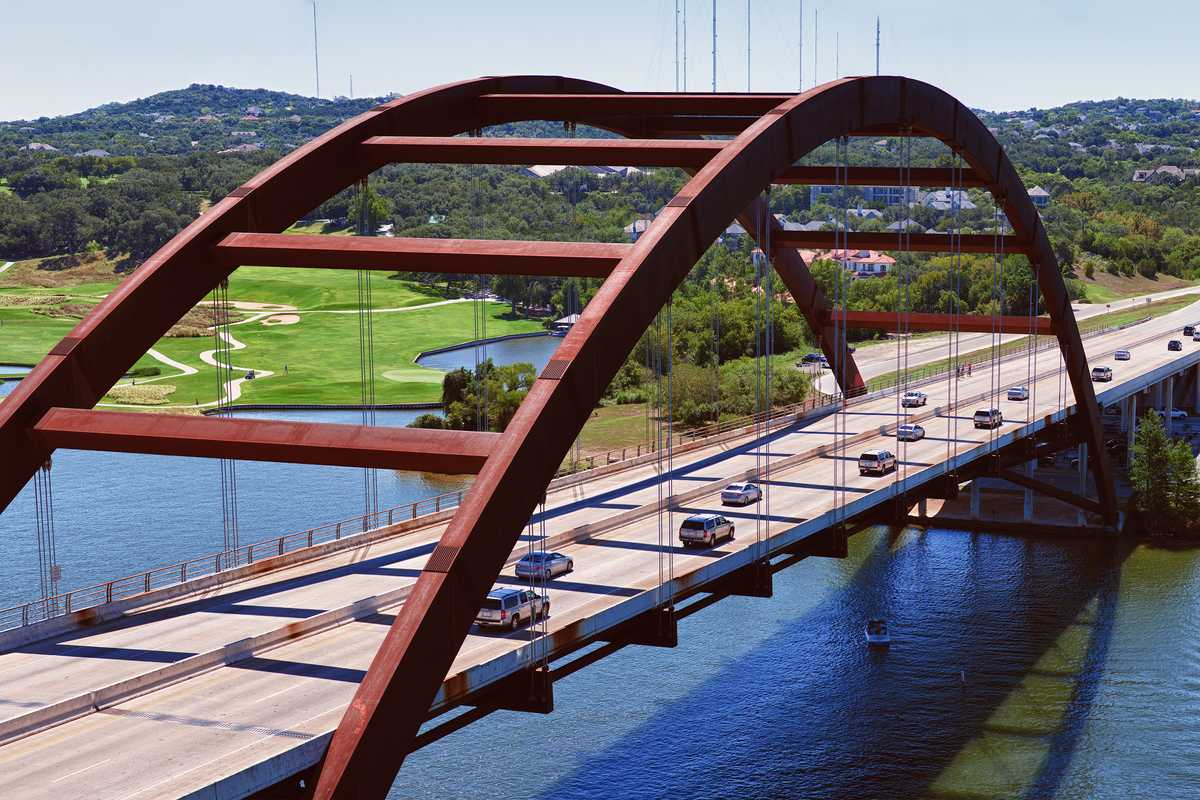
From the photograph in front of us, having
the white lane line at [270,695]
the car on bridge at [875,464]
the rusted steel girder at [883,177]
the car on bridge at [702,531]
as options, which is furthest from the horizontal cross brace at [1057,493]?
the white lane line at [270,695]

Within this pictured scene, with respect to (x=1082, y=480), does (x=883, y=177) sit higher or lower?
higher

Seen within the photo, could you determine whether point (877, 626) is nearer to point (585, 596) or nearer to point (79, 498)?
point (585, 596)

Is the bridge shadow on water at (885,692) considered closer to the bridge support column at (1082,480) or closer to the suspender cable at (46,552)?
the bridge support column at (1082,480)

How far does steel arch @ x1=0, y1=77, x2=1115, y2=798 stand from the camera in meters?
21.4

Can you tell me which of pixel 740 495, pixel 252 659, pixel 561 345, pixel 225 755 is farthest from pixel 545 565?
pixel 225 755

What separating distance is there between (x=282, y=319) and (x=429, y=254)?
12109cm

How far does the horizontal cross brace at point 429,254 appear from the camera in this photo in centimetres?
2759

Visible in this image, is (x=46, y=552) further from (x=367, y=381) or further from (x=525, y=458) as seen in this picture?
(x=367, y=381)

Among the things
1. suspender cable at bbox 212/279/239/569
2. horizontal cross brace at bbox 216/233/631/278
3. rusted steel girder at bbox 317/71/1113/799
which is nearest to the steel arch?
rusted steel girder at bbox 317/71/1113/799

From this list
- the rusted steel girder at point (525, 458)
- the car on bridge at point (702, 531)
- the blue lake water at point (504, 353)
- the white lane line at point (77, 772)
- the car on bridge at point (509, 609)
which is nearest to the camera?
the rusted steel girder at point (525, 458)

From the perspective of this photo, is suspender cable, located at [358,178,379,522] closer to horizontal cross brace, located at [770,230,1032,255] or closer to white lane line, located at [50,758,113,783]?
white lane line, located at [50,758,113,783]

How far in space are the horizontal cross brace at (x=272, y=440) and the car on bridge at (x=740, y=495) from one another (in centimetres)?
2079

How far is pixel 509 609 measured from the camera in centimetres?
3062

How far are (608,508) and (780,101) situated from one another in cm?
1246
